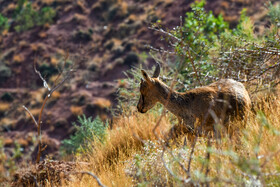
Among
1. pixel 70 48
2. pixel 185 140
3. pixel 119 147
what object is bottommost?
pixel 70 48

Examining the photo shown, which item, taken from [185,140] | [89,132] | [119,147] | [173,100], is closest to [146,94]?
[173,100]

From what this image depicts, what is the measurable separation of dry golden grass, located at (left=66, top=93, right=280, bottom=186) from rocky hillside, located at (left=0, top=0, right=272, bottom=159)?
12.2 m

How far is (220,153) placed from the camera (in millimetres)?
2119

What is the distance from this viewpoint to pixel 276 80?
4.95 m

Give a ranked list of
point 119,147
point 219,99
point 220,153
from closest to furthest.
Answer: point 220,153
point 219,99
point 119,147

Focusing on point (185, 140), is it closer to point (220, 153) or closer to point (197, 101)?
point (197, 101)

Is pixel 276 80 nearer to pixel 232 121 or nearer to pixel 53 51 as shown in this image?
pixel 232 121

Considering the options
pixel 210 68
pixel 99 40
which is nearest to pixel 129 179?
pixel 210 68

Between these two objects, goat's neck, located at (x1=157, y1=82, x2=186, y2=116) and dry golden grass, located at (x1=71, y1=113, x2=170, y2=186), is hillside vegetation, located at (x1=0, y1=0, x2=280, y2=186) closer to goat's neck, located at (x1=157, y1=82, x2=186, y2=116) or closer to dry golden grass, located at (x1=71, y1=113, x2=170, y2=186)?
dry golden grass, located at (x1=71, y1=113, x2=170, y2=186)

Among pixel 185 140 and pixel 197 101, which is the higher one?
pixel 197 101

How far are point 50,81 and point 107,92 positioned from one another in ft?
15.5

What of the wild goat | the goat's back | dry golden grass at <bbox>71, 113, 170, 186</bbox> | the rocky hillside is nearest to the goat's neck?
the wild goat

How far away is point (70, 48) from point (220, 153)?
83.1ft

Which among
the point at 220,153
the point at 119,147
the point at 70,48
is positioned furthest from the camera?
the point at 70,48
